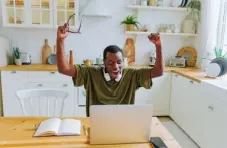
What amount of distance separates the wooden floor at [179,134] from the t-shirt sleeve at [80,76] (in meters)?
1.68

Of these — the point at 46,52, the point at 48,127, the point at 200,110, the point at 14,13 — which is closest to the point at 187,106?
the point at 200,110

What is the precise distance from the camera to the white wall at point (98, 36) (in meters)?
3.65

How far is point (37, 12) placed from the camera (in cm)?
332

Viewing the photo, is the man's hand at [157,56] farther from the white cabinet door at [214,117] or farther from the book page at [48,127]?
the white cabinet door at [214,117]

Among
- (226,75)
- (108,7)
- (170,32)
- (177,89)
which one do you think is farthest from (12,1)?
(226,75)

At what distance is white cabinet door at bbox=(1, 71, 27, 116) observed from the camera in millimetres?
3155

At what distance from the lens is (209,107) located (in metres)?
2.46

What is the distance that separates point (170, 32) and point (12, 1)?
2432 mm

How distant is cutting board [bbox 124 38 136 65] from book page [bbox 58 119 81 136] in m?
2.47

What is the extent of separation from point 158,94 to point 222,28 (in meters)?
1.35

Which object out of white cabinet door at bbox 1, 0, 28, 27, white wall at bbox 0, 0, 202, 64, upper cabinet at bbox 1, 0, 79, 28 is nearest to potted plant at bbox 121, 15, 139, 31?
white wall at bbox 0, 0, 202, 64

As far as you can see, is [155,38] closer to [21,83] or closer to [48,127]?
[48,127]

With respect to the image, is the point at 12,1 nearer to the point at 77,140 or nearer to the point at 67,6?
the point at 67,6

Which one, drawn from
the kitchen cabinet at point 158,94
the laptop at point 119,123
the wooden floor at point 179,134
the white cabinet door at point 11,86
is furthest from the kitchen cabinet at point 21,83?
the laptop at point 119,123
